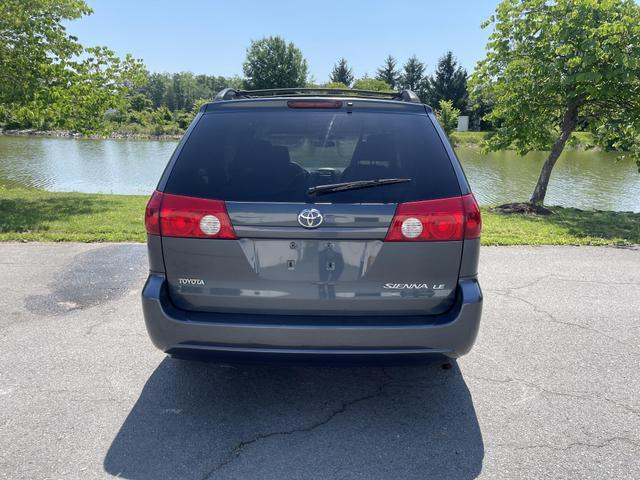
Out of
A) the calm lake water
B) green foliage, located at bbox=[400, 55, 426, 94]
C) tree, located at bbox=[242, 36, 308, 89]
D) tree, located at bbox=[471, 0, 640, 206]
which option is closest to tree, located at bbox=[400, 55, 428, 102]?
green foliage, located at bbox=[400, 55, 426, 94]

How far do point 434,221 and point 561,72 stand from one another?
10.7 metres

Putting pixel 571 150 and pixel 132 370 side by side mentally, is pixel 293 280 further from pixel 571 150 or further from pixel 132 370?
pixel 571 150

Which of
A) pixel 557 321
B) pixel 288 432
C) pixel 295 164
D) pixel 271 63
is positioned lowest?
Answer: pixel 557 321

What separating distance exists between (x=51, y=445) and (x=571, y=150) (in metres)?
53.9

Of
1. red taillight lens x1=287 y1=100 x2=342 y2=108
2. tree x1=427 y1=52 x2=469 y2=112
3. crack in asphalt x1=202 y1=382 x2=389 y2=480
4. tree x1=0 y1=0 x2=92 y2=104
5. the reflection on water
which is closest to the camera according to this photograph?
crack in asphalt x1=202 y1=382 x2=389 y2=480

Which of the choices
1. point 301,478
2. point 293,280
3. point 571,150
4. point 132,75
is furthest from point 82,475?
point 571,150

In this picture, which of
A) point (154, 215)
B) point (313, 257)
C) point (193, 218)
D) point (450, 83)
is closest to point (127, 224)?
point (154, 215)

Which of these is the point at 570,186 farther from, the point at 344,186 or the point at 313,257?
the point at 313,257

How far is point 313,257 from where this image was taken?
2551mm

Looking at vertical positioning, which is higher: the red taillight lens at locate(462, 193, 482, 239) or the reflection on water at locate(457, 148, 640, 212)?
the red taillight lens at locate(462, 193, 482, 239)

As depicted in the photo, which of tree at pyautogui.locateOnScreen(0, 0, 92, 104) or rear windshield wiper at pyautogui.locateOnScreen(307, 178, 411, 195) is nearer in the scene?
rear windshield wiper at pyautogui.locateOnScreen(307, 178, 411, 195)

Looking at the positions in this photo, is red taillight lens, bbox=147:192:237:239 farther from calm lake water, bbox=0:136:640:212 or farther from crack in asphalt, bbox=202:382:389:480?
calm lake water, bbox=0:136:640:212

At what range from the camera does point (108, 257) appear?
6.46 meters

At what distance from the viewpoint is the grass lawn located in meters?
7.73
